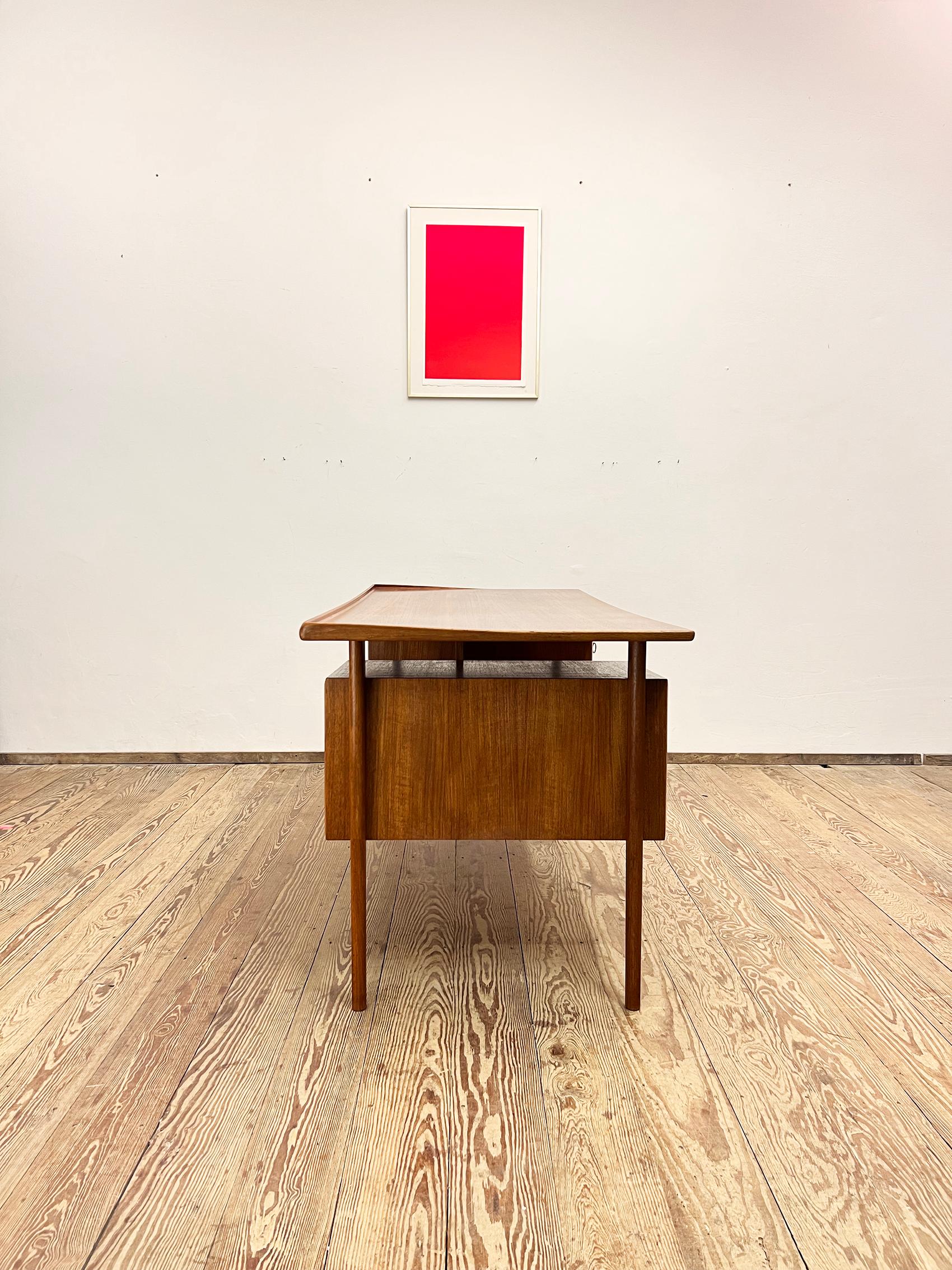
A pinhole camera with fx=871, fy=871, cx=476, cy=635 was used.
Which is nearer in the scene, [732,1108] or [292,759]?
[732,1108]

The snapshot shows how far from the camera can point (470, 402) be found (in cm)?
279

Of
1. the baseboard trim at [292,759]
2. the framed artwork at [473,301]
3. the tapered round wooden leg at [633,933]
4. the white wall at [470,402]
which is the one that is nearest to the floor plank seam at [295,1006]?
the tapered round wooden leg at [633,933]

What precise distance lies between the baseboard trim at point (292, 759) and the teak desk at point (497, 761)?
1580mm

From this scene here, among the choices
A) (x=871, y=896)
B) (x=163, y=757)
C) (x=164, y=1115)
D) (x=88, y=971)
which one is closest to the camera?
(x=164, y=1115)

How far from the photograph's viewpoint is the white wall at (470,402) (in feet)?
8.85

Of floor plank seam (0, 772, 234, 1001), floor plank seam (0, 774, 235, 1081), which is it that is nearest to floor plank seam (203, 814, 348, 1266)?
floor plank seam (0, 774, 235, 1081)

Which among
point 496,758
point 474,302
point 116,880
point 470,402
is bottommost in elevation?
point 116,880

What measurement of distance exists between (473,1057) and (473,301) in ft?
7.31

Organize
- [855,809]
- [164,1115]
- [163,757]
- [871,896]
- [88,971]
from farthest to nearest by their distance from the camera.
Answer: [163,757], [855,809], [871,896], [88,971], [164,1115]

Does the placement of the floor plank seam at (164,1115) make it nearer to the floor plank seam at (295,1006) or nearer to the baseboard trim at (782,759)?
the floor plank seam at (295,1006)

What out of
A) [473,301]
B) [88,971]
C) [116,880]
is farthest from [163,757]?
[473,301]

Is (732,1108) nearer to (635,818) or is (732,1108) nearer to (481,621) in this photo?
(635,818)

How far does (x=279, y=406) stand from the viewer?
279 centimetres

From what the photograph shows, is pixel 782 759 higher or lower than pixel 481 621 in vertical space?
lower
